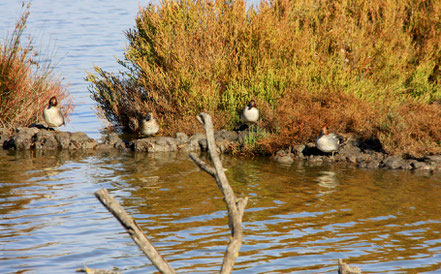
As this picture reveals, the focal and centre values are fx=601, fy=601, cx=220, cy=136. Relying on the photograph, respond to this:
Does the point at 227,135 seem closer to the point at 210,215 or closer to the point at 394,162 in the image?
the point at 394,162

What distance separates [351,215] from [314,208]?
2.16ft

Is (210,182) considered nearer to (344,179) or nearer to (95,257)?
(344,179)

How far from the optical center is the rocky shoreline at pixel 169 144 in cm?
1373

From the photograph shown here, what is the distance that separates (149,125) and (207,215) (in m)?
5.82

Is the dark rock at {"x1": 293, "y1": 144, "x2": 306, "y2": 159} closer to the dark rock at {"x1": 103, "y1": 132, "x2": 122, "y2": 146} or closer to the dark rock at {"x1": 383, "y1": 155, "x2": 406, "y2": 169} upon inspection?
the dark rock at {"x1": 383, "y1": 155, "x2": 406, "y2": 169}

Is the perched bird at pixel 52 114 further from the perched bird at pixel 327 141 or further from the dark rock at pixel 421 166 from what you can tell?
the dark rock at pixel 421 166

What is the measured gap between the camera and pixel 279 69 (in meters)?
16.0

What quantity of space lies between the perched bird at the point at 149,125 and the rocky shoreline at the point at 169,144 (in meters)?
0.20

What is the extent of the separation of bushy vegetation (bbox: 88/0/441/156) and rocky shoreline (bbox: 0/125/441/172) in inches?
16.8

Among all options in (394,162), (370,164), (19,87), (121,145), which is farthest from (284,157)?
(19,87)

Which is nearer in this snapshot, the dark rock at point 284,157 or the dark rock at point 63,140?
the dark rock at point 284,157

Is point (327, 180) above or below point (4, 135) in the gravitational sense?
below

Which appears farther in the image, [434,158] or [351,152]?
[351,152]

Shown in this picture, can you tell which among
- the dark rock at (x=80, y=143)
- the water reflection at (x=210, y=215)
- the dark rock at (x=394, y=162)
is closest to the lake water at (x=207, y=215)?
the water reflection at (x=210, y=215)
